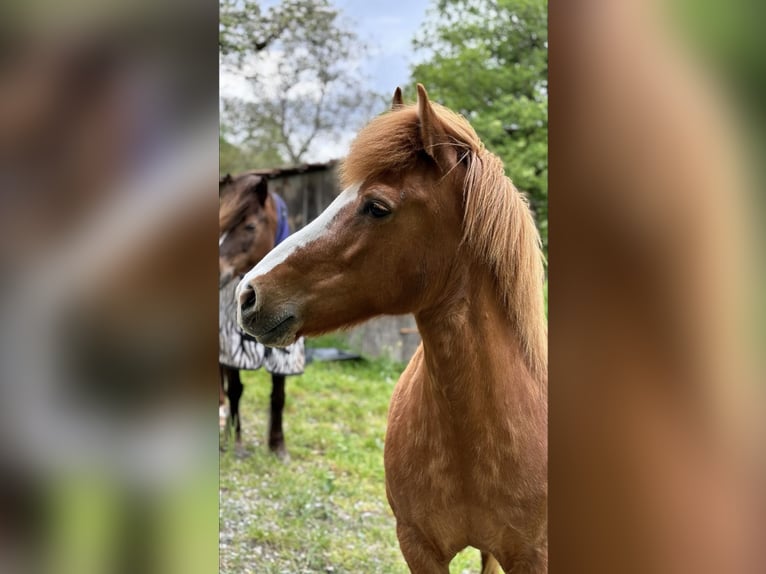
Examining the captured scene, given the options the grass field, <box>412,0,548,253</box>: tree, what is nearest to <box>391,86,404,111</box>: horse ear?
<box>412,0,548,253</box>: tree

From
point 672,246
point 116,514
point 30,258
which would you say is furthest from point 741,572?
point 30,258

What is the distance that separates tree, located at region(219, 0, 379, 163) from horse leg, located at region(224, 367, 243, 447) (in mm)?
941

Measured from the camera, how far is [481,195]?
4.18 ft

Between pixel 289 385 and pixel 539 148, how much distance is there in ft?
4.51

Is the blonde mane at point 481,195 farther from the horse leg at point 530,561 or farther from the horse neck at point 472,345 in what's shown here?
the horse leg at point 530,561

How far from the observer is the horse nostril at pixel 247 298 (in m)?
1.29

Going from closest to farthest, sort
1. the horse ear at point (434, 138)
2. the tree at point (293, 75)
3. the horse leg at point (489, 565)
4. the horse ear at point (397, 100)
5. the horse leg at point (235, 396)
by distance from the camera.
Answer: the horse ear at point (434, 138)
the horse ear at point (397, 100)
the horse leg at point (489, 565)
the tree at point (293, 75)
the horse leg at point (235, 396)

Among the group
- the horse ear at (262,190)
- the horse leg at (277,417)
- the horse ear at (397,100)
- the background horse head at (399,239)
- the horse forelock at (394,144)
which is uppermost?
the horse ear at (397,100)

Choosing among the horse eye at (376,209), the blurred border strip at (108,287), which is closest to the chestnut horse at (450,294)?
the horse eye at (376,209)

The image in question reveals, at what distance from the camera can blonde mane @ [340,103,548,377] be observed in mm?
1278

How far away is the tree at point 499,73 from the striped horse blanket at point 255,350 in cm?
81

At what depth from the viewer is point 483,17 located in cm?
206

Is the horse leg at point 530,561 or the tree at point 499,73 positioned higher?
the tree at point 499,73

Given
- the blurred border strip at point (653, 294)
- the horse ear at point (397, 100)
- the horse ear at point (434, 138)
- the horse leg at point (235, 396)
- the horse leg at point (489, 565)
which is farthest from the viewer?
the horse leg at point (235, 396)
